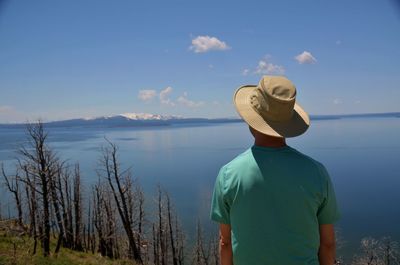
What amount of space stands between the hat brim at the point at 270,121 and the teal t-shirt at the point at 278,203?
0.10 m

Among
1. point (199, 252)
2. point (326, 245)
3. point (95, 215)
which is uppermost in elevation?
point (326, 245)

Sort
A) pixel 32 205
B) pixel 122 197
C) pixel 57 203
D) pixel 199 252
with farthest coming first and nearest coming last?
pixel 199 252 → pixel 57 203 → pixel 32 205 → pixel 122 197


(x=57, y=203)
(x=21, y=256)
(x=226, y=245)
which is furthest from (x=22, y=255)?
(x=226, y=245)

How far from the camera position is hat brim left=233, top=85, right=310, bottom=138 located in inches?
75.8

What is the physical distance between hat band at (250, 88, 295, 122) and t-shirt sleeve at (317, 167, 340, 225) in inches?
14.1

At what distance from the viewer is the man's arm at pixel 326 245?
6.64 ft

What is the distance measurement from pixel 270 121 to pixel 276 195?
41cm

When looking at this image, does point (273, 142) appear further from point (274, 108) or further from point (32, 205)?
point (32, 205)

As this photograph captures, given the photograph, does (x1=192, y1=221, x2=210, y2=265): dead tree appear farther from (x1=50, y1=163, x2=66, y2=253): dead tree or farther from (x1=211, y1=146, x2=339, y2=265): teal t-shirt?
(x1=211, y1=146, x2=339, y2=265): teal t-shirt

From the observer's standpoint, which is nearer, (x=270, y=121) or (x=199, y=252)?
(x=270, y=121)

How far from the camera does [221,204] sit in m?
2.05

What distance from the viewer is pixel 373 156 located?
311 ft

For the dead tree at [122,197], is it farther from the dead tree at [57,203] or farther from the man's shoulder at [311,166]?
the man's shoulder at [311,166]

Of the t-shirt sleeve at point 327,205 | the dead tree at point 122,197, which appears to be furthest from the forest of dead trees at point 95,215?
the t-shirt sleeve at point 327,205
